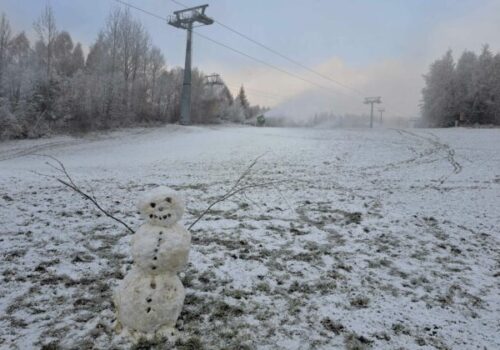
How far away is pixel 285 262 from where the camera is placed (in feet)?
16.5

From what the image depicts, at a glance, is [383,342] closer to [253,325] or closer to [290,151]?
[253,325]

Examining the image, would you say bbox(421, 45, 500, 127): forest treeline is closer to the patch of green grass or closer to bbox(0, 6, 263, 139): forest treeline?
bbox(0, 6, 263, 139): forest treeline

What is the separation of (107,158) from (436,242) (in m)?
15.2

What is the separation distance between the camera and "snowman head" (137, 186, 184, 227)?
307 cm

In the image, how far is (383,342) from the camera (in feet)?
10.6

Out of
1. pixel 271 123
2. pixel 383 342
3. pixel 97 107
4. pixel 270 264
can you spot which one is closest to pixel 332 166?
pixel 270 264

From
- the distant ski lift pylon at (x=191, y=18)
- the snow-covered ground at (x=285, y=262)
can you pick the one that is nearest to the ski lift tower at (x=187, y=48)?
the distant ski lift pylon at (x=191, y=18)

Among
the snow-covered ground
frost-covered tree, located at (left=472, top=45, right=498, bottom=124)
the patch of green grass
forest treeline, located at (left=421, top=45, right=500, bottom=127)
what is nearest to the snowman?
the snow-covered ground

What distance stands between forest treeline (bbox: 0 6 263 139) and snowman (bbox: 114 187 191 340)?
22.3m

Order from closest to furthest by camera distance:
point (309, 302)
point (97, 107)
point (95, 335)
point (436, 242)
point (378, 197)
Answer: point (95, 335), point (309, 302), point (436, 242), point (378, 197), point (97, 107)

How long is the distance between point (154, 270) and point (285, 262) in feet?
8.04

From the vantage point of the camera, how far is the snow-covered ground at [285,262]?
11.0ft

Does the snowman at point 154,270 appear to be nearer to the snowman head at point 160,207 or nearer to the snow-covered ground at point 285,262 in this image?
the snowman head at point 160,207

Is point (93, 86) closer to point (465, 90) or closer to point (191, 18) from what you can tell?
point (191, 18)
